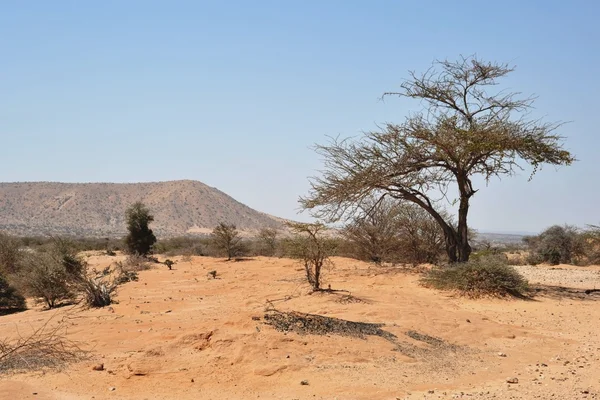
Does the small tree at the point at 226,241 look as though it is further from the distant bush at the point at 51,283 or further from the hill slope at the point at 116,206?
the hill slope at the point at 116,206

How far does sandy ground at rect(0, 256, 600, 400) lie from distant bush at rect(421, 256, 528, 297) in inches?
20.7

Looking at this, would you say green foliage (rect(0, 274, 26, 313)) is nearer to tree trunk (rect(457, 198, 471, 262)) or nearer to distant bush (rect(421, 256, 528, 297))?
distant bush (rect(421, 256, 528, 297))

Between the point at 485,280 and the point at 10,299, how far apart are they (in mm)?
13944

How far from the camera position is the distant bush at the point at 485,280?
14.1 metres

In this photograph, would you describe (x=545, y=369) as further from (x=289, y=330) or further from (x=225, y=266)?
(x=225, y=266)

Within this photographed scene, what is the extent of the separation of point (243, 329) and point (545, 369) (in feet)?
15.2

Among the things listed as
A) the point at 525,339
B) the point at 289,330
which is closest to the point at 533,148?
the point at 525,339

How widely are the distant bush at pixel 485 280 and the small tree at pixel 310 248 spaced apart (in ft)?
11.4

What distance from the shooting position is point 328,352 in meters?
8.27

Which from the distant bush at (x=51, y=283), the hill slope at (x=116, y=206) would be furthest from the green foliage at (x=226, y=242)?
the hill slope at (x=116, y=206)

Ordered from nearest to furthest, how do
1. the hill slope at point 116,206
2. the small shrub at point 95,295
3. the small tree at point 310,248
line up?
the small shrub at point 95,295
the small tree at point 310,248
the hill slope at point 116,206

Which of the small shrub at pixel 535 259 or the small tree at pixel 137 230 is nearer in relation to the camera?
the small shrub at pixel 535 259

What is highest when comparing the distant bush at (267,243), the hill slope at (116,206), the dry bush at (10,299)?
the hill slope at (116,206)

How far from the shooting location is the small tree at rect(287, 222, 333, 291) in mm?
14219
